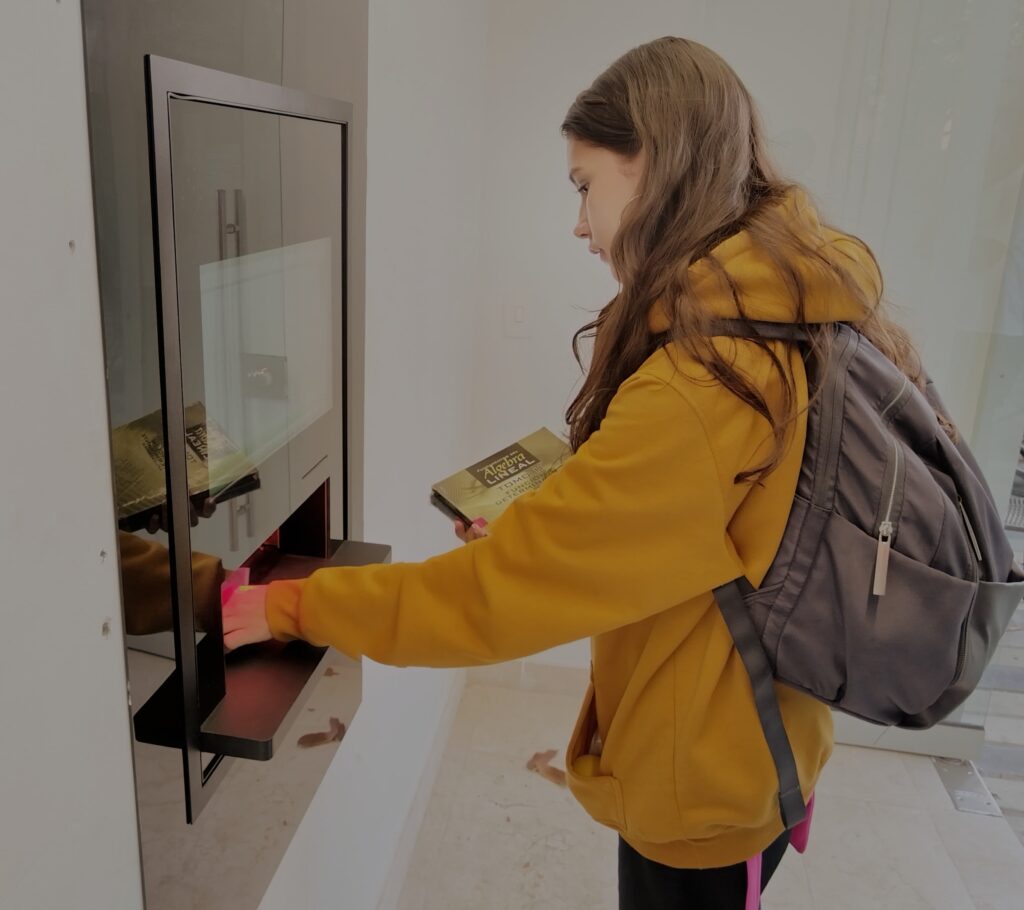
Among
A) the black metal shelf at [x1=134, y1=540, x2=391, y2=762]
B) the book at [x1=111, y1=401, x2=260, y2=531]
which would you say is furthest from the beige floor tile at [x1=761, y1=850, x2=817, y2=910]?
the book at [x1=111, y1=401, x2=260, y2=531]

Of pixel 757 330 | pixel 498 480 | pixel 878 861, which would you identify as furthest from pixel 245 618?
pixel 878 861

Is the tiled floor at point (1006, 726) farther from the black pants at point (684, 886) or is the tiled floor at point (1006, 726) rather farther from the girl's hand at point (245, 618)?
the girl's hand at point (245, 618)

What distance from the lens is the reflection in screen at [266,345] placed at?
0.85 metres

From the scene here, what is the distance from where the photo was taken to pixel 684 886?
1.32 meters

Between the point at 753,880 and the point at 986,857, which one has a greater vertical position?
the point at 753,880

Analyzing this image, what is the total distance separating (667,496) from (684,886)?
2.08 feet

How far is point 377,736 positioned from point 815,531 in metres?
1.07

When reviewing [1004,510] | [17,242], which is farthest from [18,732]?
[1004,510]

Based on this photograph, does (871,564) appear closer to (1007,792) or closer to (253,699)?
(253,699)

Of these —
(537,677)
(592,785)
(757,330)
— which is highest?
(757,330)

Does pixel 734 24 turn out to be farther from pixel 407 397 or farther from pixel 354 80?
pixel 354 80

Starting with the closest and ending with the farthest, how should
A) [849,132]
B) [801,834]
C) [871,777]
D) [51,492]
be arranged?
1. [51,492]
2. [801,834]
3. [849,132]
4. [871,777]

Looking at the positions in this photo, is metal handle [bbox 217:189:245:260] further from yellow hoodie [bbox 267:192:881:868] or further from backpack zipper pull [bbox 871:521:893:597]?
backpack zipper pull [bbox 871:521:893:597]

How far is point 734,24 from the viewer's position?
8.00 feet
